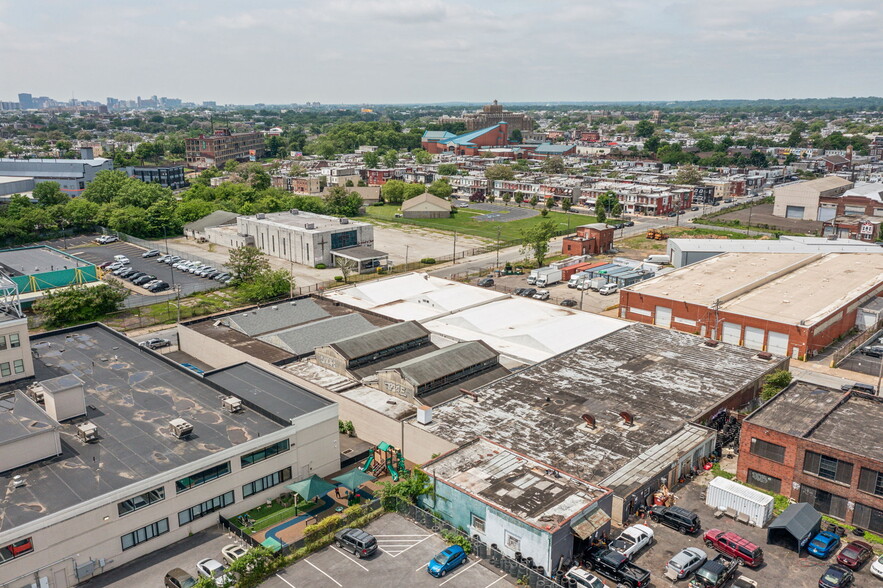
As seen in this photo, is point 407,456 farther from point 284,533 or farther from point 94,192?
point 94,192

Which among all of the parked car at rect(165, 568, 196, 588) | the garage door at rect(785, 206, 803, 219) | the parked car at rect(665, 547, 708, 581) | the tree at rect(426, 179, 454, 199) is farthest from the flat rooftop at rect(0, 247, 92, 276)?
the garage door at rect(785, 206, 803, 219)

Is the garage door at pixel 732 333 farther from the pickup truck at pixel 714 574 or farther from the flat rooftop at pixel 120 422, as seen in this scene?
the flat rooftop at pixel 120 422

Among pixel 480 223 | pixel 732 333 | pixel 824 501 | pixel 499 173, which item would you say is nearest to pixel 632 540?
pixel 824 501

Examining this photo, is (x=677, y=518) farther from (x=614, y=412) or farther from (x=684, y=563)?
(x=614, y=412)

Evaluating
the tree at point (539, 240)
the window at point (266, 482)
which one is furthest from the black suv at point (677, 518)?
the tree at point (539, 240)

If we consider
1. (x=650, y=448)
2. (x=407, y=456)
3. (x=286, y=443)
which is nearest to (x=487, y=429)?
(x=407, y=456)

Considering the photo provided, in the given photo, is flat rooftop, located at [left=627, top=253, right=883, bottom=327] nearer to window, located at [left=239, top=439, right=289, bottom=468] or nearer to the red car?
the red car
